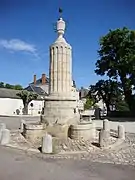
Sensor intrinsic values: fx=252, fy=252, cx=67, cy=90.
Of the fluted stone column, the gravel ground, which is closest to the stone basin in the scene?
the gravel ground

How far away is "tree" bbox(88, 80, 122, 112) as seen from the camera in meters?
37.0

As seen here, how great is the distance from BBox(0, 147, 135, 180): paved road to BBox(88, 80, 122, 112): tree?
29341 mm

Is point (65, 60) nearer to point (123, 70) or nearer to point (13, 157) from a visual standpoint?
point (13, 157)

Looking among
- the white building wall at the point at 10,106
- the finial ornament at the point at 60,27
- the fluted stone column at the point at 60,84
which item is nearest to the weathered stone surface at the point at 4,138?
the fluted stone column at the point at 60,84

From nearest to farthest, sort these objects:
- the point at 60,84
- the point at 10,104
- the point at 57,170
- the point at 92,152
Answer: the point at 57,170, the point at 92,152, the point at 60,84, the point at 10,104

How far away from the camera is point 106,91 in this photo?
37938 mm

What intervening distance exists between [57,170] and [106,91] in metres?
31.3

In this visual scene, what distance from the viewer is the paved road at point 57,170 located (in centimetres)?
669

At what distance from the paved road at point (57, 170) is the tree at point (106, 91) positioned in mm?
29341

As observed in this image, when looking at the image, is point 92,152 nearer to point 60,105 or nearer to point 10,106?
point 60,105

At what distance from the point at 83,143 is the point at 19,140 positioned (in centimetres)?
311

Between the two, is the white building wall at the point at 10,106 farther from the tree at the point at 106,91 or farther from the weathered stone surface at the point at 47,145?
the weathered stone surface at the point at 47,145

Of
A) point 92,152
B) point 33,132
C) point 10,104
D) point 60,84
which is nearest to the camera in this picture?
point 92,152

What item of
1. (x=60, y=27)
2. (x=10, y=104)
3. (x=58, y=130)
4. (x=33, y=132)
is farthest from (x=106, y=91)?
(x=33, y=132)
